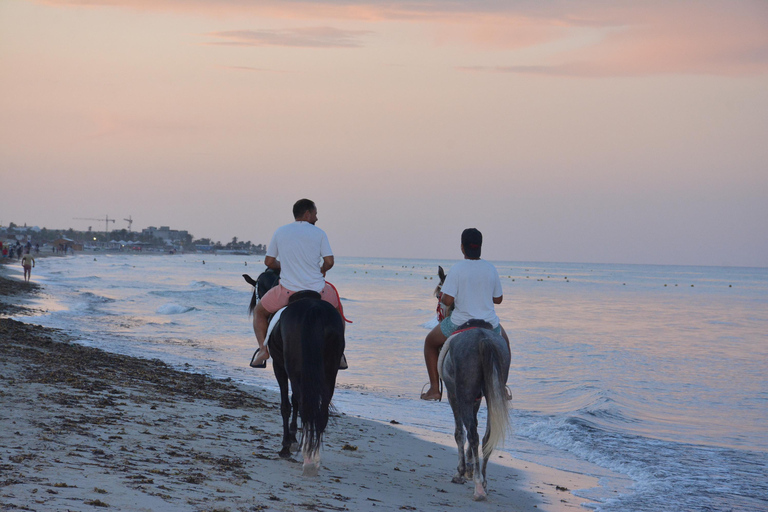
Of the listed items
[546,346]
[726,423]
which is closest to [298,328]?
[726,423]

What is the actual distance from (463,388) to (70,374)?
262 inches

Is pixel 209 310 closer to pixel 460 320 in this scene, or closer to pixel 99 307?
pixel 99 307

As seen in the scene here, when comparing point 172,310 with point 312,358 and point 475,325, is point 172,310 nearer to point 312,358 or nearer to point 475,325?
point 312,358

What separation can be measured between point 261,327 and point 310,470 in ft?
5.87

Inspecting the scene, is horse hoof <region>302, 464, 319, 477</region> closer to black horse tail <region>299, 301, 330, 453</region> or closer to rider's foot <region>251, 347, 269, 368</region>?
black horse tail <region>299, 301, 330, 453</region>

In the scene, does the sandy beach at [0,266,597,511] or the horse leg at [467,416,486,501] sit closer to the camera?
the sandy beach at [0,266,597,511]

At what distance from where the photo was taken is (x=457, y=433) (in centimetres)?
727

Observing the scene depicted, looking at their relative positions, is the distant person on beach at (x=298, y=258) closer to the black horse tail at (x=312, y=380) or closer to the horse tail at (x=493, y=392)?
the black horse tail at (x=312, y=380)

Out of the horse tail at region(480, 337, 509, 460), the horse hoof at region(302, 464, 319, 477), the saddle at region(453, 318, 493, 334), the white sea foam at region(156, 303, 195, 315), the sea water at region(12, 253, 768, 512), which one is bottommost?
the white sea foam at region(156, 303, 195, 315)

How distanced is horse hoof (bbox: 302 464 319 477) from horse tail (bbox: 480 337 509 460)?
174cm

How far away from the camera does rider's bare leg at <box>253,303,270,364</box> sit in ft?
25.0

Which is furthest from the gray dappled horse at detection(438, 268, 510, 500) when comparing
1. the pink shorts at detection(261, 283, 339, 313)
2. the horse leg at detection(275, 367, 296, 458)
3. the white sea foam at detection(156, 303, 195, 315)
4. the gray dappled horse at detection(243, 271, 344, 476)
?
the white sea foam at detection(156, 303, 195, 315)

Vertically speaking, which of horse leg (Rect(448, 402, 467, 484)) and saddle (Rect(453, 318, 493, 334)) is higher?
saddle (Rect(453, 318, 493, 334))

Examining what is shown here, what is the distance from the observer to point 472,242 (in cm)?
728
